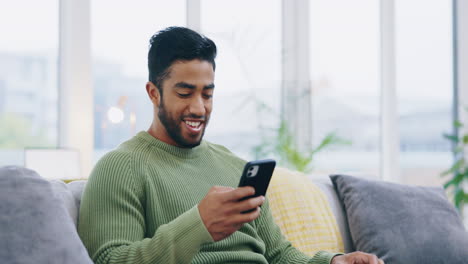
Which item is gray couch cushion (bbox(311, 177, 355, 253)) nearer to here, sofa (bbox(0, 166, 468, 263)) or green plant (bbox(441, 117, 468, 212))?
sofa (bbox(0, 166, 468, 263))

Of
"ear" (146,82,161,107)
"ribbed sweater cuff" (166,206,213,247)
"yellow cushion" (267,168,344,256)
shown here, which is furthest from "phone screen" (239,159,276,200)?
"yellow cushion" (267,168,344,256)

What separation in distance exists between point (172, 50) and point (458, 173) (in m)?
3.76

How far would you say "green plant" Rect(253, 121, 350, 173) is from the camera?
4.09 m

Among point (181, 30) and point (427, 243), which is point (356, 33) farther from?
point (181, 30)

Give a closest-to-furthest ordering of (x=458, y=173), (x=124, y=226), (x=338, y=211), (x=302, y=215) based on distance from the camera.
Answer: (x=124, y=226) < (x=302, y=215) < (x=338, y=211) < (x=458, y=173)

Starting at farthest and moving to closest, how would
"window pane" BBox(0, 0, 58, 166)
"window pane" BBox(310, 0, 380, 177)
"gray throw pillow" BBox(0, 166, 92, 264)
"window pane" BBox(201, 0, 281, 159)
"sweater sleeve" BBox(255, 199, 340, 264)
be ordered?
"window pane" BBox(310, 0, 380, 177) → "window pane" BBox(201, 0, 281, 159) → "window pane" BBox(0, 0, 58, 166) → "sweater sleeve" BBox(255, 199, 340, 264) → "gray throw pillow" BBox(0, 166, 92, 264)

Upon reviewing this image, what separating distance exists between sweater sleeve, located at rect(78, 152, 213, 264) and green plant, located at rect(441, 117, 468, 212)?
11.9ft

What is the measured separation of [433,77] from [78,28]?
305 cm

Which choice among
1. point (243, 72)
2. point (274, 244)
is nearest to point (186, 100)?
point (274, 244)

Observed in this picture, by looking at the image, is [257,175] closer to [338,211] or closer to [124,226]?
[124,226]

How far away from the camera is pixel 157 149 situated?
1607mm

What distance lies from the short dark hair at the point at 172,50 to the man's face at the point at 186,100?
2 centimetres

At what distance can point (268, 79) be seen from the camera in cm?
450

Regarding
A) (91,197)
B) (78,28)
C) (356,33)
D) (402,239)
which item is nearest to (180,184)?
(91,197)
